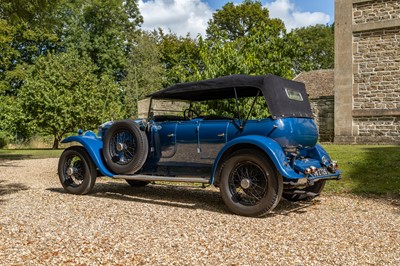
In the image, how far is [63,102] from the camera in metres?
23.6

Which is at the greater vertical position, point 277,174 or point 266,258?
point 277,174

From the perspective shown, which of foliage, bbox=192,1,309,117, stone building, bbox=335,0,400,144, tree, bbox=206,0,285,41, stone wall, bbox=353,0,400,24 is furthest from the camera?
tree, bbox=206,0,285,41

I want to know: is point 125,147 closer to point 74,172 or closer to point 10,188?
point 74,172

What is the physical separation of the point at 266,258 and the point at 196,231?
1.14 m

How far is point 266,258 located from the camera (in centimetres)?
357

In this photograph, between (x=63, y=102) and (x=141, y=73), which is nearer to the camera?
(x=63, y=102)

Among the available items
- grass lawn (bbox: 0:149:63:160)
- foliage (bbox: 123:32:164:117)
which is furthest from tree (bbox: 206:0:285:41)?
grass lawn (bbox: 0:149:63:160)

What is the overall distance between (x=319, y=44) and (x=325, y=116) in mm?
27672

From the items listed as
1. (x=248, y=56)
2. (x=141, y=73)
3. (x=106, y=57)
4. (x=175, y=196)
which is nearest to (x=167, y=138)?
(x=175, y=196)

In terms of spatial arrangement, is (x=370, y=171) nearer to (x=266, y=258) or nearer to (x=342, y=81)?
(x=266, y=258)

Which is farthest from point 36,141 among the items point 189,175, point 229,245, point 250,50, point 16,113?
point 229,245

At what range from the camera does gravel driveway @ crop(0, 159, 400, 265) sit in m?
3.60

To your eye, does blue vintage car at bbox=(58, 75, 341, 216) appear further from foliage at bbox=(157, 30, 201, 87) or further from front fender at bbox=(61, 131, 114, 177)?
foliage at bbox=(157, 30, 201, 87)

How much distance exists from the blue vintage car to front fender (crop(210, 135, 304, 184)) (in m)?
0.01
